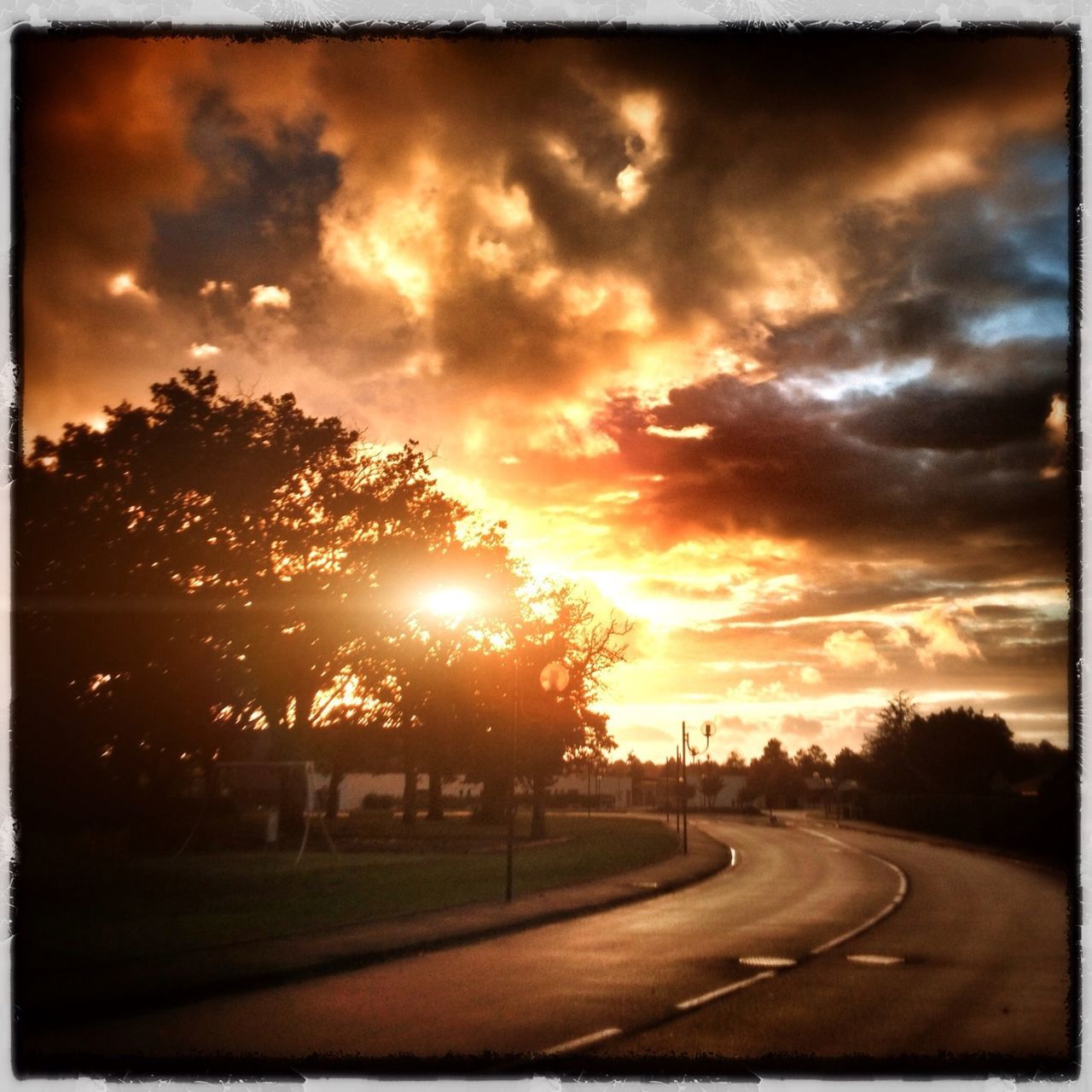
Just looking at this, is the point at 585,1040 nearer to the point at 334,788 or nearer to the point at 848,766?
the point at 334,788

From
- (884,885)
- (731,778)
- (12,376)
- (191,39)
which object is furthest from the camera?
(731,778)

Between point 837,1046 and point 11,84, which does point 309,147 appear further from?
point 837,1046

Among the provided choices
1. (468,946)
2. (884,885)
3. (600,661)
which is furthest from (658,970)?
(600,661)

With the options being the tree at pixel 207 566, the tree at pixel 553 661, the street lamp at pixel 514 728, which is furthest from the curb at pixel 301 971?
the tree at pixel 553 661

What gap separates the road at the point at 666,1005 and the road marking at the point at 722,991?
4cm

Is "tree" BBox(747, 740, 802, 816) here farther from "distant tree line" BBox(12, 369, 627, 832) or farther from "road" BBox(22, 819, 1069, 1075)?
"road" BBox(22, 819, 1069, 1075)

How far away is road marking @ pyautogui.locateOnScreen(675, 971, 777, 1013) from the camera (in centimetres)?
981

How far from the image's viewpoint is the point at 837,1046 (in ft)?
26.6

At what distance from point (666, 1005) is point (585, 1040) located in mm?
1870

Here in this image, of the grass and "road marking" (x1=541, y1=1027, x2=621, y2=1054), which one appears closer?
"road marking" (x1=541, y1=1027, x2=621, y2=1054)

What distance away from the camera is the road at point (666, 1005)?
7629mm

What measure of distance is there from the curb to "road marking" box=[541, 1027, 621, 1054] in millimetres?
3794

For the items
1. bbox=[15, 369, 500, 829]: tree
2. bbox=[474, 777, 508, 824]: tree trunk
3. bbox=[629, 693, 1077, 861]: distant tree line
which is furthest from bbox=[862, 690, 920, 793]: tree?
bbox=[15, 369, 500, 829]: tree

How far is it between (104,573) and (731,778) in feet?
539
